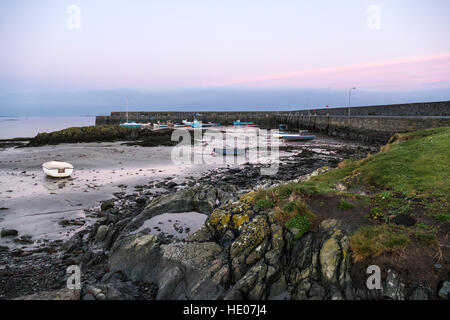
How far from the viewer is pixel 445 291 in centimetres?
616

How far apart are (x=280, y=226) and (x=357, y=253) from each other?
235cm

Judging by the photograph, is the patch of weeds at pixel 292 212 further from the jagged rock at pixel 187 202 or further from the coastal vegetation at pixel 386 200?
the jagged rock at pixel 187 202

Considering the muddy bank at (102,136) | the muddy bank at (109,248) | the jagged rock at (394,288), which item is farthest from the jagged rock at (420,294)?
the muddy bank at (102,136)

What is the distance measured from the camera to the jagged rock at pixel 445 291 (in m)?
6.09

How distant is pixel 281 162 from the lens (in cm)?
3100

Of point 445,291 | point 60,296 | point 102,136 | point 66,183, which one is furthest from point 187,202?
point 102,136

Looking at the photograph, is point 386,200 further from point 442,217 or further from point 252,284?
point 252,284

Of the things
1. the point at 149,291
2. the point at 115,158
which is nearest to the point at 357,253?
the point at 149,291

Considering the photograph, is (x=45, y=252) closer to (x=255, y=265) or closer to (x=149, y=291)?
(x=149, y=291)

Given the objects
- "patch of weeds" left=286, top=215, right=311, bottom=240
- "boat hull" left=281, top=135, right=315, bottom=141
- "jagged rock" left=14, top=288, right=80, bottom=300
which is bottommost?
"jagged rock" left=14, top=288, right=80, bottom=300

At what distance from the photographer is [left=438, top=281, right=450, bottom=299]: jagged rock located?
6.09 metres

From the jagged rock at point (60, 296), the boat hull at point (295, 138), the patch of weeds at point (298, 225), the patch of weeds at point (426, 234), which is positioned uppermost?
the boat hull at point (295, 138)

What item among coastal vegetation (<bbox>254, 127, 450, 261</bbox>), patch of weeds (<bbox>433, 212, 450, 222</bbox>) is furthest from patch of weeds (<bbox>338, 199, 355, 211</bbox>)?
patch of weeds (<bbox>433, 212, 450, 222</bbox>)

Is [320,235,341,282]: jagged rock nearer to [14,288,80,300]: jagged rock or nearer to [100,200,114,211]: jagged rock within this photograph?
[14,288,80,300]: jagged rock
